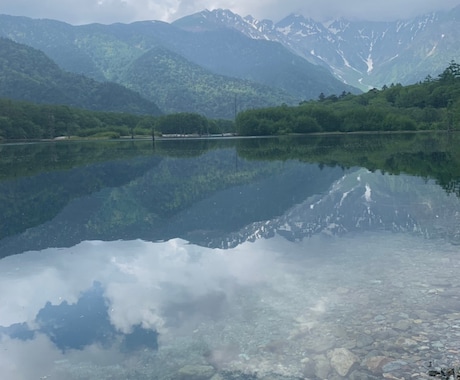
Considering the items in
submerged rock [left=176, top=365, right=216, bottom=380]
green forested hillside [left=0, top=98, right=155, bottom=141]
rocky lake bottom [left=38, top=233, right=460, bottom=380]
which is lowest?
submerged rock [left=176, top=365, right=216, bottom=380]

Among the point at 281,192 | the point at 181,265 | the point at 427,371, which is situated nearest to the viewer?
the point at 427,371

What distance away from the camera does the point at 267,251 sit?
18.1 m

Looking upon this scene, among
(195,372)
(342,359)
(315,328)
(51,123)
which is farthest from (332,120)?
(195,372)

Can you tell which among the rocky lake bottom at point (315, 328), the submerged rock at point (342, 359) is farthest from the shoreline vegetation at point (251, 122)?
the submerged rock at point (342, 359)

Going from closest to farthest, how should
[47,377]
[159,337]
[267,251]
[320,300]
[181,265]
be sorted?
[47,377] → [159,337] → [320,300] → [181,265] → [267,251]

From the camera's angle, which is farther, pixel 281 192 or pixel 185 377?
pixel 281 192

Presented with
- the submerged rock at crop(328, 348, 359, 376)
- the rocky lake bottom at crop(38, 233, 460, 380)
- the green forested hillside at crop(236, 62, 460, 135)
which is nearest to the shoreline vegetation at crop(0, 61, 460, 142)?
the green forested hillside at crop(236, 62, 460, 135)

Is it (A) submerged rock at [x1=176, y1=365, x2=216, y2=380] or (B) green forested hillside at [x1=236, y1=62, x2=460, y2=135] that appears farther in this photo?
(B) green forested hillside at [x1=236, y1=62, x2=460, y2=135]

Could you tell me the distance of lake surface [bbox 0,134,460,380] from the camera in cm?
948

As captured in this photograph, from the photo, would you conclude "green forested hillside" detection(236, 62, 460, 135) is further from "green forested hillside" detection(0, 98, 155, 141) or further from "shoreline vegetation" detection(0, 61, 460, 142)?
"green forested hillside" detection(0, 98, 155, 141)

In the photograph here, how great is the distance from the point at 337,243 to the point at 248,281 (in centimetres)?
575

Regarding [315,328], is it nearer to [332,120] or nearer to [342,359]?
[342,359]

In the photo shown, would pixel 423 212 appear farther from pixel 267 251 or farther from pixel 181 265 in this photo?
pixel 181 265

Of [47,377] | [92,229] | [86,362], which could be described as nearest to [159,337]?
[86,362]
